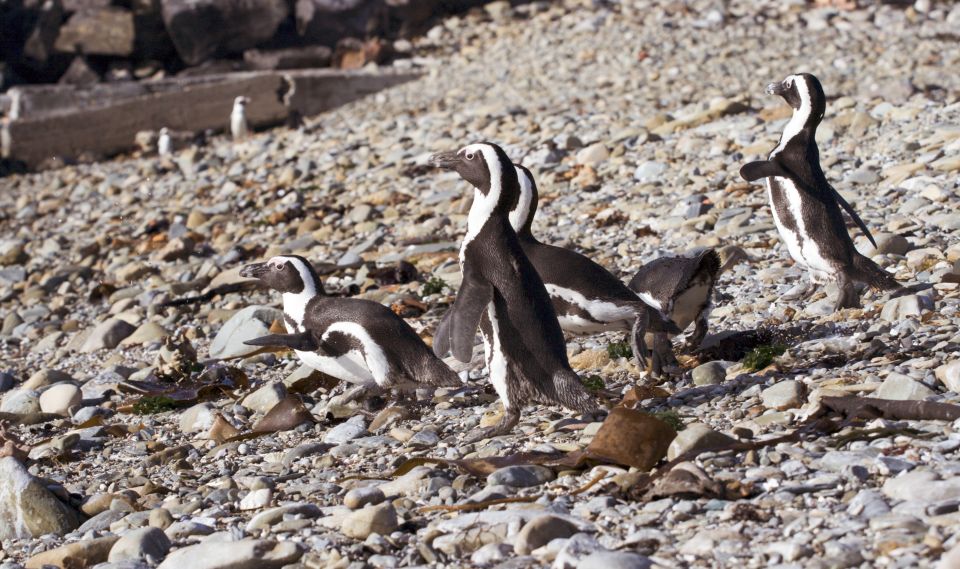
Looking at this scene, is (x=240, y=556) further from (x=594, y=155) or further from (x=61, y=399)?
(x=594, y=155)

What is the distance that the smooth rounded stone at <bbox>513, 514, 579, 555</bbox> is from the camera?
3.25m

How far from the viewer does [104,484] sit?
4559mm

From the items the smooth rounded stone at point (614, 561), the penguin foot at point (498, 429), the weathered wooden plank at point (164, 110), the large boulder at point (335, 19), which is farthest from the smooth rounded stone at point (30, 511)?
the large boulder at point (335, 19)

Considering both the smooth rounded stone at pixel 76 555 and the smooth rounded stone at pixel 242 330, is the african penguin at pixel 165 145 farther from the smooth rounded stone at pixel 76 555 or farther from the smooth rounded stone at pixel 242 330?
the smooth rounded stone at pixel 76 555

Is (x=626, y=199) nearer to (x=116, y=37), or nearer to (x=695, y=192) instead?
(x=695, y=192)

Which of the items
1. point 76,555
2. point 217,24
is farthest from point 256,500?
point 217,24

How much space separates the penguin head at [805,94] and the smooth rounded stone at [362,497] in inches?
122

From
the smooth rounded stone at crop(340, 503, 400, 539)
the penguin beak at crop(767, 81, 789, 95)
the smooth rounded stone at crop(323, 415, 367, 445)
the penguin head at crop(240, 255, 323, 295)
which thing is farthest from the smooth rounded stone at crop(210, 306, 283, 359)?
the smooth rounded stone at crop(340, 503, 400, 539)

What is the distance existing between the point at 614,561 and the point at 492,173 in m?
2.01

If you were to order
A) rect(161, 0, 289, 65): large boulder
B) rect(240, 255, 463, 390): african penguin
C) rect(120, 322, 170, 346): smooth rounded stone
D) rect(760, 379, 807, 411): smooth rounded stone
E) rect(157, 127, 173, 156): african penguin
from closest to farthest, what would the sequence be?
rect(760, 379, 807, 411): smooth rounded stone, rect(240, 255, 463, 390): african penguin, rect(120, 322, 170, 346): smooth rounded stone, rect(157, 127, 173, 156): african penguin, rect(161, 0, 289, 65): large boulder

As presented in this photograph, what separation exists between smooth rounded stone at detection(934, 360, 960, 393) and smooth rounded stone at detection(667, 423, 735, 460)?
0.82m

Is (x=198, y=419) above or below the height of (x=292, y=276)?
below

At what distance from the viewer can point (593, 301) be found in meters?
4.87

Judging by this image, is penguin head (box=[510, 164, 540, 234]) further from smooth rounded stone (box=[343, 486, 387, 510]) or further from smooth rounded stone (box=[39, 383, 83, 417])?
smooth rounded stone (box=[39, 383, 83, 417])
